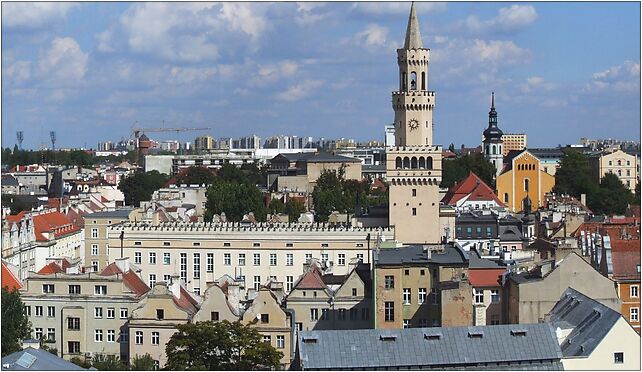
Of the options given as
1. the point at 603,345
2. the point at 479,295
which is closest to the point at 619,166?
the point at 479,295

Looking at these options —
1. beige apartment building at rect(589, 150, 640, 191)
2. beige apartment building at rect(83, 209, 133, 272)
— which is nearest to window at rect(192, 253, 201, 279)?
beige apartment building at rect(83, 209, 133, 272)

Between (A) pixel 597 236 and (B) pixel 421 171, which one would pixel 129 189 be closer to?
A: (B) pixel 421 171

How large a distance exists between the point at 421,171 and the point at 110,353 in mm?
29266

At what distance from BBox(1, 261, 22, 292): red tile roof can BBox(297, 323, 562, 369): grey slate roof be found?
20.5 m

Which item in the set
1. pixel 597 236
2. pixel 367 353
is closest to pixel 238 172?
pixel 597 236

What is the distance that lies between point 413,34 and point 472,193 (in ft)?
98.7

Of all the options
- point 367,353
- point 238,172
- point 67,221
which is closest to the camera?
point 367,353

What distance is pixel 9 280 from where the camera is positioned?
185 ft

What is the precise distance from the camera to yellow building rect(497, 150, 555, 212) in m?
116

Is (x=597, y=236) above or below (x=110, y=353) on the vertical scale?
above

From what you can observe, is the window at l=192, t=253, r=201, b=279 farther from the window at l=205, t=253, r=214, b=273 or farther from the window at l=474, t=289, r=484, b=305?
the window at l=474, t=289, r=484, b=305

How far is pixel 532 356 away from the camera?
123ft

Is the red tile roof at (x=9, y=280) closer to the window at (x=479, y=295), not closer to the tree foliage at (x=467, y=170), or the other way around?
the window at (x=479, y=295)

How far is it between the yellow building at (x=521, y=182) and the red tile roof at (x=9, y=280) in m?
63.6
